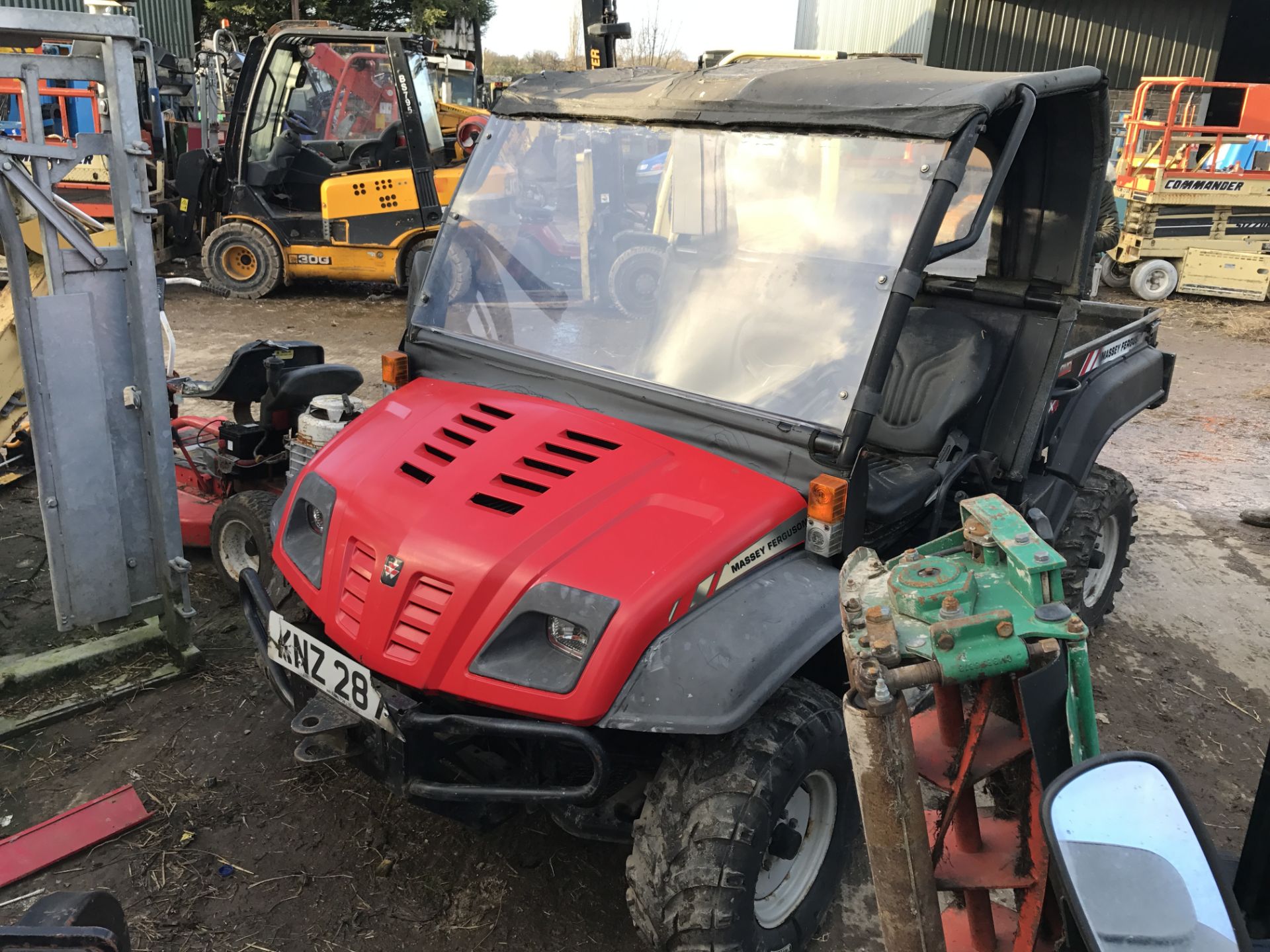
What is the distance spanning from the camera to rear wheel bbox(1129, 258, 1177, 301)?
1184 centimetres

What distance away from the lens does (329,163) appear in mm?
9922

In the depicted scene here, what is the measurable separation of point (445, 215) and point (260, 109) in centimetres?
730

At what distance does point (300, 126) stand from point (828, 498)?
9.22 meters

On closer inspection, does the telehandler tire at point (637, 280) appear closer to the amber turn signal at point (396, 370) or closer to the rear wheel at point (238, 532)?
the amber turn signal at point (396, 370)

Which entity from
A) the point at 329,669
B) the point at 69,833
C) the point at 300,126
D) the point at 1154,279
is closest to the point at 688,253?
the point at 329,669

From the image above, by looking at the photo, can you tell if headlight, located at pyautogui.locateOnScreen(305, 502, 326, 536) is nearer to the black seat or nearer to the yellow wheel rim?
the black seat

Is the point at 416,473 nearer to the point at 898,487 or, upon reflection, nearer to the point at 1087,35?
the point at 898,487

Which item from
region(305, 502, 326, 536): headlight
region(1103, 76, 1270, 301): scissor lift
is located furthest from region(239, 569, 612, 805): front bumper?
region(1103, 76, 1270, 301): scissor lift

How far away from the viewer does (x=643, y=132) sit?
3.12 meters

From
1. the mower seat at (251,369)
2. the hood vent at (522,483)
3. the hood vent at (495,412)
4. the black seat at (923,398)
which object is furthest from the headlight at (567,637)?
the mower seat at (251,369)

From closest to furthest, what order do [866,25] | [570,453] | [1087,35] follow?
[570,453]
[1087,35]
[866,25]

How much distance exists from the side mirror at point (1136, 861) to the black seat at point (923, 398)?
5.11ft

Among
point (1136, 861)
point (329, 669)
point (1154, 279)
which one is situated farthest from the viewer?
point (1154, 279)

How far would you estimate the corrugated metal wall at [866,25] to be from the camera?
754 inches
